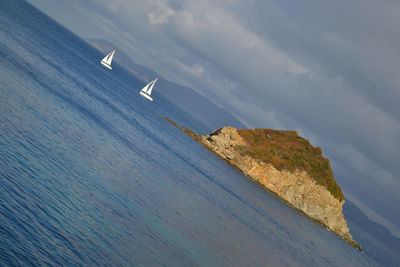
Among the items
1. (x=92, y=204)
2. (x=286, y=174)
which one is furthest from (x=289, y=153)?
(x=92, y=204)

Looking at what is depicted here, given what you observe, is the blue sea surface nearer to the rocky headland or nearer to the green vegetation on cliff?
the rocky headland

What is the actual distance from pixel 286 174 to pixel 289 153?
65.3 ft

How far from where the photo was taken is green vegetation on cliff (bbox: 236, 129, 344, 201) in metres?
130

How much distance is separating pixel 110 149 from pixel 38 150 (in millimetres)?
15621

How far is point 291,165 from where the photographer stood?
429 feet

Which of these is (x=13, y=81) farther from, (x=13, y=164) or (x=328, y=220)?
(x=328, y=220)

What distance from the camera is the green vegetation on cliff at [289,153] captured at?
130 metres

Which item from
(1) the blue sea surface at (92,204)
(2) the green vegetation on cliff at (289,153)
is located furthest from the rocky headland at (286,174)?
(1) the blue sea surface at (92,204)

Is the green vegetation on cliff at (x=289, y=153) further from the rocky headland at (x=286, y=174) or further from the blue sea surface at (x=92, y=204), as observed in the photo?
the blue sea surface at (x=92, y=204)

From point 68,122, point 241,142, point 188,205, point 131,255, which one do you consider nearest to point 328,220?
point 241,142

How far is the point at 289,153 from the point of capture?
142m

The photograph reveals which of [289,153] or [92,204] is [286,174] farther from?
[92,204]

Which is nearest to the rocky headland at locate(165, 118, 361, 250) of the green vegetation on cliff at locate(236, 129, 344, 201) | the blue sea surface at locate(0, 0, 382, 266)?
the green vegetation on cliff at locate(236, 129, 344, 201)

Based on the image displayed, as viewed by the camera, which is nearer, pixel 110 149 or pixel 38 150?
pixel 38 150
